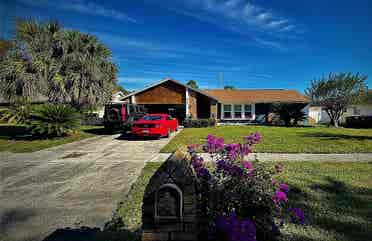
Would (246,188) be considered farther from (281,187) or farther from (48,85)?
(48,85)

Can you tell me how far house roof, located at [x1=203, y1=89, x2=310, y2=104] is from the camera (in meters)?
26.9

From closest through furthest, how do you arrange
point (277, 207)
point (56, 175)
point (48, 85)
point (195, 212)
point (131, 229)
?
point (195, 212) → point (277, 207) → point (131, 229) → point (56, 175) → point (48, 85)

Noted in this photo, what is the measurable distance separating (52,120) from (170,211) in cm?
1404

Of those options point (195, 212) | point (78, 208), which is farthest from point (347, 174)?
point (78, 208)

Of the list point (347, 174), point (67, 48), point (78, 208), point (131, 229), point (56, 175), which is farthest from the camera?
point (67, 48)

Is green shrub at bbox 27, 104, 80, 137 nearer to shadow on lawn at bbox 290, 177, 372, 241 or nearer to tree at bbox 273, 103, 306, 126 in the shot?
shadow on lawn at bbox 290, 177, 372, 241

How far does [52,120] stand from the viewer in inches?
510

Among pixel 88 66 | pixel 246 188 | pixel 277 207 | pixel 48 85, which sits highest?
pixel 88 66

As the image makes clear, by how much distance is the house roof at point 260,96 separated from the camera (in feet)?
88.1

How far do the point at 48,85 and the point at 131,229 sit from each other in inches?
661

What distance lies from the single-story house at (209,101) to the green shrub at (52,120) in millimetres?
9467

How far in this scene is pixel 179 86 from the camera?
72.9ft

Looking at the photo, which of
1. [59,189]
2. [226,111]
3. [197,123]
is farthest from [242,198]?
[226,111]

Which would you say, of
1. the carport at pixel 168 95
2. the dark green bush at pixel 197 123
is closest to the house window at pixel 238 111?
the carport at pixel 168 95
